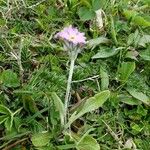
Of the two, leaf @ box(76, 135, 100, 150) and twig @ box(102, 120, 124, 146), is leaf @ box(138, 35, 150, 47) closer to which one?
twig @ box(102, 120, 124, 146)

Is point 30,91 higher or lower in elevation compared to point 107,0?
lower

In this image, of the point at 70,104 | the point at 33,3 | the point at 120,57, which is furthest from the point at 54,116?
the point at 33,3

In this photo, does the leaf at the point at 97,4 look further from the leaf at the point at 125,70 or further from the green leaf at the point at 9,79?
the green leaf at the point at 9,79

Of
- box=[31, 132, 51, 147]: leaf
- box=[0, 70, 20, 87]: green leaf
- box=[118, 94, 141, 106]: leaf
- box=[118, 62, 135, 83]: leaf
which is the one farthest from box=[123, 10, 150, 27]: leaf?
box=[31, 132, 51, 147]: leaf

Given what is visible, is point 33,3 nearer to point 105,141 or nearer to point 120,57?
point 120,57

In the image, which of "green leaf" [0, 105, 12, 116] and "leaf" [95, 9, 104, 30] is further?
"leaf" [95, 9, 104, 30]

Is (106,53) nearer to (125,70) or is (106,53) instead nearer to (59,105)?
(125,70)
